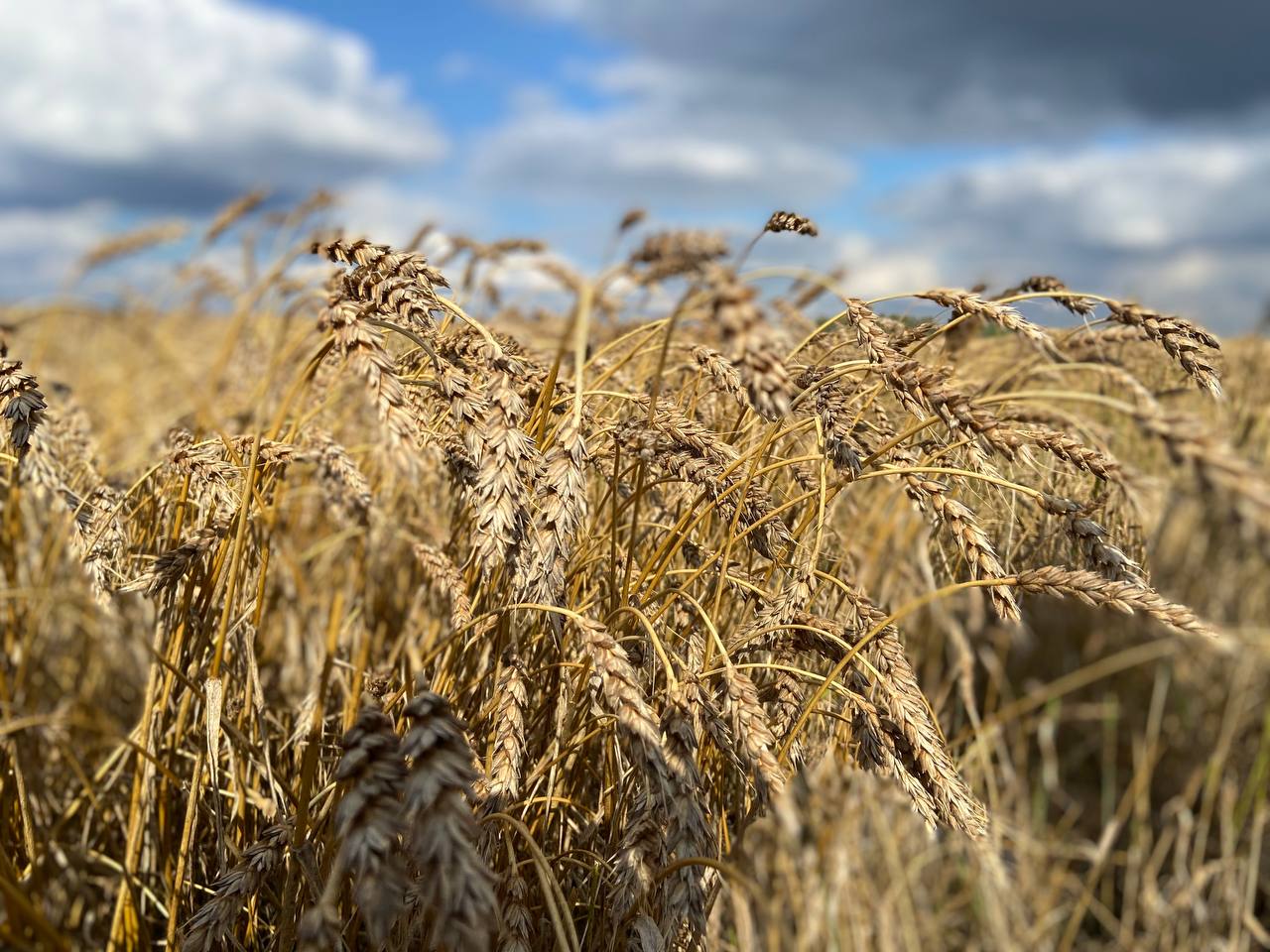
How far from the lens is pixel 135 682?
290 cm

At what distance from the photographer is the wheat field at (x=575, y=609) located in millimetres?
1054

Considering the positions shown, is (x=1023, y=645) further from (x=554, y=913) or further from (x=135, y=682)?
(x=554, y=913)

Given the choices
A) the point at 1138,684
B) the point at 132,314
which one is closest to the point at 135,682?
the point at 132,314

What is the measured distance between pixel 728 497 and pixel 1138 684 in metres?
4.41

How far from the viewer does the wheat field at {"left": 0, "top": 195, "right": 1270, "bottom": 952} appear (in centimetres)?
105

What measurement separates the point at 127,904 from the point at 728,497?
3.71 feet

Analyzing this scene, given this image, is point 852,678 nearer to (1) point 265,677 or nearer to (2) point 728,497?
(2) point 728,497

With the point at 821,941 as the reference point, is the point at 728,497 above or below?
above

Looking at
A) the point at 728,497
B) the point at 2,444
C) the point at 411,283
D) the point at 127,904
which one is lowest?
the point at 127,904

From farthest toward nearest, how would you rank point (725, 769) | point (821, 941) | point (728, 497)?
point (821, 941) < point (725, 769) < point (728, 497)

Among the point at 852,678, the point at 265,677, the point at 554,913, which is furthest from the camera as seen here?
the point at 265,677

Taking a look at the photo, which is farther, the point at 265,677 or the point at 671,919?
the point at 265,677

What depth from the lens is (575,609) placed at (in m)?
1.60

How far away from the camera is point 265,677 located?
239 cm
